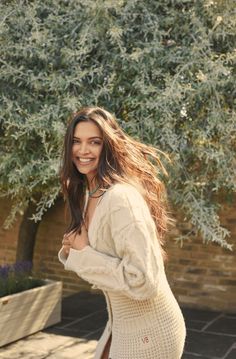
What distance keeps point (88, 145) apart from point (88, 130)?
6 centimetres

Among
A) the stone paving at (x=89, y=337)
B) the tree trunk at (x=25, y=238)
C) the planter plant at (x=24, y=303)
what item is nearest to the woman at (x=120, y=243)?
the stone paving at (x=89, y=337)

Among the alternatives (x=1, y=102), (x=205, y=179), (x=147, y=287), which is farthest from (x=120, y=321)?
(x=1, y=102)

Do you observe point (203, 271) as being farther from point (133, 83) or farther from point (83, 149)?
point (83, 149)

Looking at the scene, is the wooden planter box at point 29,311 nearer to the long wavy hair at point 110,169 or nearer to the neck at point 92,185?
the long wavy hair at point 110,169

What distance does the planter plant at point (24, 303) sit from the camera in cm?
458

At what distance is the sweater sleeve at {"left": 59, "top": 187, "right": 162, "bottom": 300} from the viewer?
157 cm

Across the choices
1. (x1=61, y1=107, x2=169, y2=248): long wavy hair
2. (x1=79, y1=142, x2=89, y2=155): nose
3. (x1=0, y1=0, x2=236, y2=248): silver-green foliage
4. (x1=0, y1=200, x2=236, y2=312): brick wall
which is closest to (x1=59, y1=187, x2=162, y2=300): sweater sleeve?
(x1=61, y1=107, x2=169, y2=248): long wavy hair

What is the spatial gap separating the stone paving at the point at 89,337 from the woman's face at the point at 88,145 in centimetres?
305

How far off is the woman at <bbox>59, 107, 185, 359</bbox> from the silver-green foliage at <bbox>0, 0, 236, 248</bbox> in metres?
2.16

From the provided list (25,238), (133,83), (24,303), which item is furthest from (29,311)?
(133,83)

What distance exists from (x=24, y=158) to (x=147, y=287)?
129 inches

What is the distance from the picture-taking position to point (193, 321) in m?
5.50

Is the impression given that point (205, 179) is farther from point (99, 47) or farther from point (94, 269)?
point (94, 269)

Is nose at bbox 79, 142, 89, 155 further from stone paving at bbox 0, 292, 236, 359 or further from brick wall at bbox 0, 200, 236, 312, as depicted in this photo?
brick wall at bbox 0, 200, 236, 312
